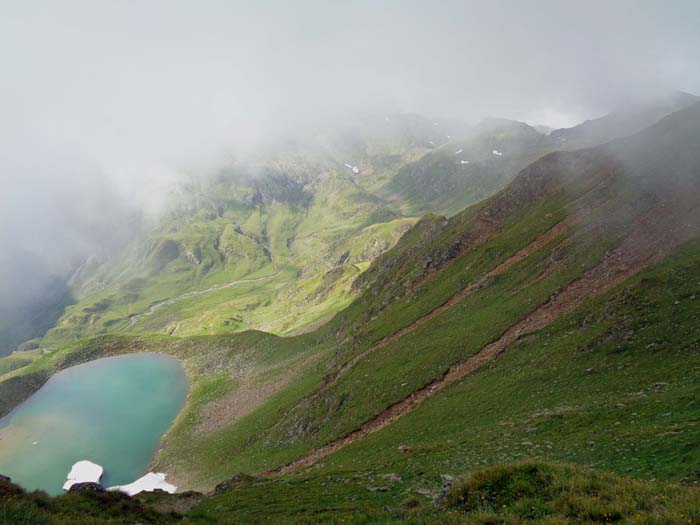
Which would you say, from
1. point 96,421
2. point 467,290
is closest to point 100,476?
point 96,421

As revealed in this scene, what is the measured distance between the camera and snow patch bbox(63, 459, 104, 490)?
78438mm

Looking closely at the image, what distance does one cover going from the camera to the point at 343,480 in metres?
30.1

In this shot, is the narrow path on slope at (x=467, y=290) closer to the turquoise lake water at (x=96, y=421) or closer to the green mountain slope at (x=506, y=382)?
the green mountain slope at (x=506, y=382)

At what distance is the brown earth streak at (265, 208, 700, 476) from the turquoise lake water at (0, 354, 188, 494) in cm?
5595

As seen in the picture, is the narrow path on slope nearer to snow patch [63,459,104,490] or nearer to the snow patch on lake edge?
the snow patch on lake edge

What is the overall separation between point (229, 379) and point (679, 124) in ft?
412

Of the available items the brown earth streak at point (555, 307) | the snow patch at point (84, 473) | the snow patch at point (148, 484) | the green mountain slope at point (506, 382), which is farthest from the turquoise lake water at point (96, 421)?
the brown earth streak at point (555, 307)

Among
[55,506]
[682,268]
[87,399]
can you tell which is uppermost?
[87,399]

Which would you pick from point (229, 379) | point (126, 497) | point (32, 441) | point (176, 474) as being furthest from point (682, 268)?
point (32, 441)

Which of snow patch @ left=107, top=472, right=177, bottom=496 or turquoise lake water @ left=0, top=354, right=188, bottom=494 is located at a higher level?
turquoise lake water @ left=0, top=354, right=188, bottom=494

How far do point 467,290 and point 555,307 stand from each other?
2153 centimetres

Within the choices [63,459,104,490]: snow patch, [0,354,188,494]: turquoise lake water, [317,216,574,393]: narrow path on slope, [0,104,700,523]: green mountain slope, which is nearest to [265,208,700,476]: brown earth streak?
[0,104,700,523]: green mountain slope

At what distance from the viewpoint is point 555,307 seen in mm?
50719

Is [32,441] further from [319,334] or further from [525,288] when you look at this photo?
[525,288]
